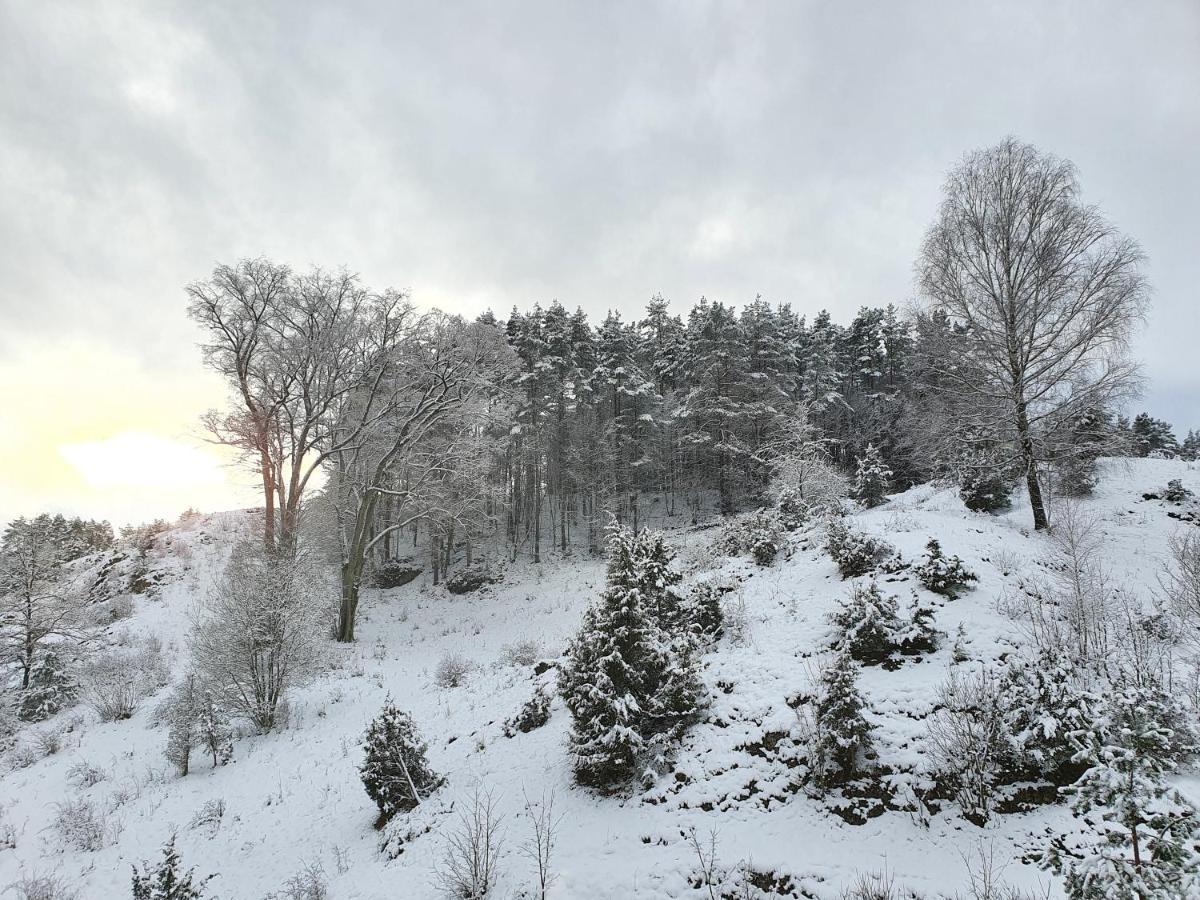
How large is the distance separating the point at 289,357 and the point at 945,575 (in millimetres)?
19128

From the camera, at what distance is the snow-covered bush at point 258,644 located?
10.5 meters

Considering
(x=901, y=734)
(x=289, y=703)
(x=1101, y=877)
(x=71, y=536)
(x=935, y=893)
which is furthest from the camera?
(x=71, y=536)

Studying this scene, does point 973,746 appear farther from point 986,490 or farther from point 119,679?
point 119,679

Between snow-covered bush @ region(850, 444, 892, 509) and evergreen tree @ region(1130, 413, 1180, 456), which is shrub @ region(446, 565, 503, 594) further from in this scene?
evergreen tree @ region(1130, 413, 1180, 456)

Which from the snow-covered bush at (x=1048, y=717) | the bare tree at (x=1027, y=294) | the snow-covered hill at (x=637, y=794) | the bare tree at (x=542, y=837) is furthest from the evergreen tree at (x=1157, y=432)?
the bare tree at (x=542, y=837)

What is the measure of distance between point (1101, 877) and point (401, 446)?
19.3 m

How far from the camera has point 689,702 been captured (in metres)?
6.88

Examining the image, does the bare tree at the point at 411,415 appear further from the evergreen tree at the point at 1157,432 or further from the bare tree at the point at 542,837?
the evergreen tree at the point at 1157,432

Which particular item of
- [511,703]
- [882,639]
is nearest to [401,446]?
[511,703]

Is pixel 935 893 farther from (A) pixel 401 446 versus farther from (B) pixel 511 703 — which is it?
(A) pixel 401 446

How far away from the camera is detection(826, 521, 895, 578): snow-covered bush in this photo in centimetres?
998

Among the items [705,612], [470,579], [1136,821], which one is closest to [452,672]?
[705,612]

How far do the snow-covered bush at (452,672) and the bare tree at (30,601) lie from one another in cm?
961

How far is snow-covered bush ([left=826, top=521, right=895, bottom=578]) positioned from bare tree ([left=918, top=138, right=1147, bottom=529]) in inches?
187
